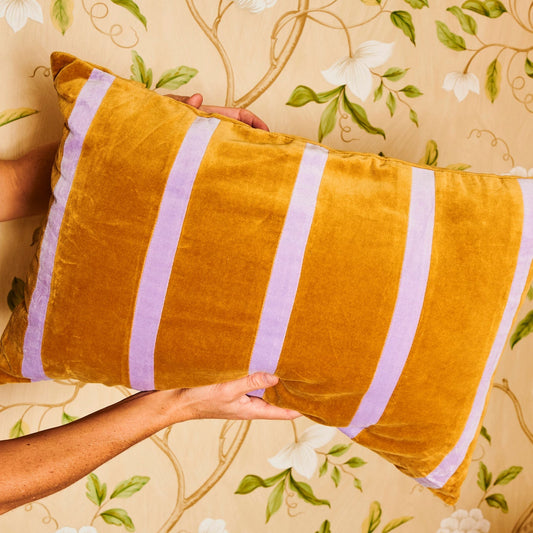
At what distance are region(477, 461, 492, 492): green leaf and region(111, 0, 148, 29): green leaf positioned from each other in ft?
3.31

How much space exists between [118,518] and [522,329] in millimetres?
825

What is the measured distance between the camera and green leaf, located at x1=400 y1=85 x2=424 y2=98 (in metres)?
0.86

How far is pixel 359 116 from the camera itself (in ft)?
2.81

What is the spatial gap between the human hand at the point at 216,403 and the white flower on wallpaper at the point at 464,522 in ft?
1.84

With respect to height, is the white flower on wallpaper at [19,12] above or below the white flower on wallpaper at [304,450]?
above

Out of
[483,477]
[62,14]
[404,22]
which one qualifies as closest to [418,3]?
[404,22]

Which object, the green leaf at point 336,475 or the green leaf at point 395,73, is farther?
the green leaf at point 336,475

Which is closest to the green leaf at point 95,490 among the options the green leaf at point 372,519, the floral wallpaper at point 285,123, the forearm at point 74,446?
the floral wallpaper at point 285,123

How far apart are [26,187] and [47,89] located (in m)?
0.16

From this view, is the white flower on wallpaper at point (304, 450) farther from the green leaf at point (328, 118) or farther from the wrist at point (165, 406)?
the green leaf at point (328, 118)

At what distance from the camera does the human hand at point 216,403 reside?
0.67m

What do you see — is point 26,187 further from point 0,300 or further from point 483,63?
point 483,63

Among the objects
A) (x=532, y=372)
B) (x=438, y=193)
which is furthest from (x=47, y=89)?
(x=532, y=372)

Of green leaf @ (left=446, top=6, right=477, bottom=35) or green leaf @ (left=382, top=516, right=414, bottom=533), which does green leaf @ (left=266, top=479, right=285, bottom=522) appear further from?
green leaf @ (left=446, top=6, right=477, bottom=35)
